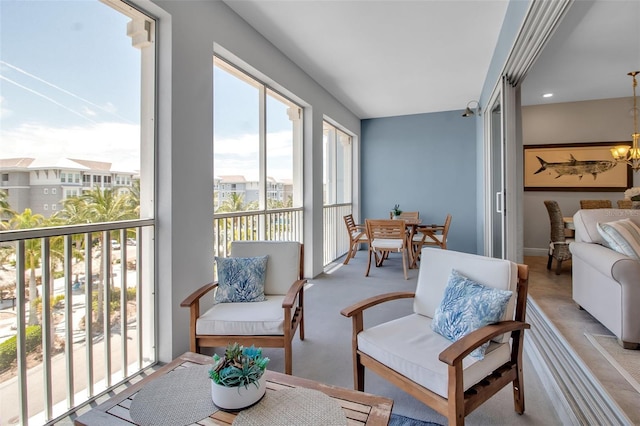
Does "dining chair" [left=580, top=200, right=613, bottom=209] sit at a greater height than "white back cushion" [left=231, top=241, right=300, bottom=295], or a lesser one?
greater

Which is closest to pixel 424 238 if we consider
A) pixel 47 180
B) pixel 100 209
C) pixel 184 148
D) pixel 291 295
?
pixel 291 295

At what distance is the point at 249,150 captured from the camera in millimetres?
3346

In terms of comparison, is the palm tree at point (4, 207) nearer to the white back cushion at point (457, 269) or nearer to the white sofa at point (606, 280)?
the white back cushion at point (457, 269)

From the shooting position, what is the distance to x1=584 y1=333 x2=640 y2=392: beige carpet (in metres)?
1.79

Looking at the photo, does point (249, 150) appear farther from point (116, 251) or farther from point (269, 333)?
point (269, 333)

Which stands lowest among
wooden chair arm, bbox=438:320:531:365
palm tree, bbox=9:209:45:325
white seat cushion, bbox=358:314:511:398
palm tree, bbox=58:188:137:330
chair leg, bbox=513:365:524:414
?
chair leg, bbox=513:365:524:414

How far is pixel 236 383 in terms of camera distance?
113 cm

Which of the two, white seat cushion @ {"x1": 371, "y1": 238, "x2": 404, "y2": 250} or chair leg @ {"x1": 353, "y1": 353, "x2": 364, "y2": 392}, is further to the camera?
white seat cushion @ {"x1": 371, "y1": 238, "x2": 404, "y2": 250}

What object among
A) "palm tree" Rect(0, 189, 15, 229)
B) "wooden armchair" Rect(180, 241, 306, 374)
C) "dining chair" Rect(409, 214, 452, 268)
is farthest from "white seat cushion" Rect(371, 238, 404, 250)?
"palm tree" Rect(0, 189, 15, 229)

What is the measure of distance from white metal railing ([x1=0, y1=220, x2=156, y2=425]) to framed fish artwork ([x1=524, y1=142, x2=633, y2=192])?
5595 millimetres

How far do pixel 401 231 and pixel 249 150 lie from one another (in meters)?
2.31

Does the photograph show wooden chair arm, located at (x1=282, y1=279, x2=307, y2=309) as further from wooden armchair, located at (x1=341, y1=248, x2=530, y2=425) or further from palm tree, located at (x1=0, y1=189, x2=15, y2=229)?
palm tree, located at (x1=0, y1=189, x2=15, y2=229)

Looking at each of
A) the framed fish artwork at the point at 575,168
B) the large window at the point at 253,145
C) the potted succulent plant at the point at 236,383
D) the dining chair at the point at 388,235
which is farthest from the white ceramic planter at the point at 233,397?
the framed fish artwork at the point at 575,168

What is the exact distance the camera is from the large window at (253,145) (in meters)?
2.93
